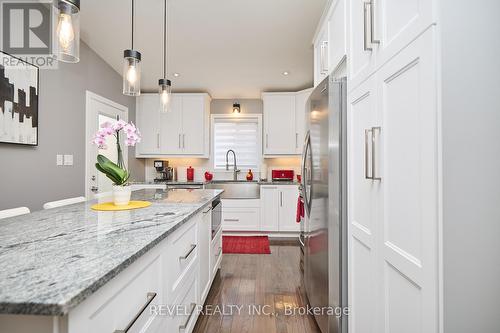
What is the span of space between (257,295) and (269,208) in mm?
1946

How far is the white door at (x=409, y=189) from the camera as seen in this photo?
0.74 metres

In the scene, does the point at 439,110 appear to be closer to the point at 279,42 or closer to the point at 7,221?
the point at 7,221

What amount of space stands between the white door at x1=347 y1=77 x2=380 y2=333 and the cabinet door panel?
140 inches

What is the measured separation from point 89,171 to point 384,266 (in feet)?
10.7

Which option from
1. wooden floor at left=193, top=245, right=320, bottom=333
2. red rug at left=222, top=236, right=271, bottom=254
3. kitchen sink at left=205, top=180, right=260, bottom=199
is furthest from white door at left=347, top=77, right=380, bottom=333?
kitchen sink at left=205, top=180, right=260, bottom=199

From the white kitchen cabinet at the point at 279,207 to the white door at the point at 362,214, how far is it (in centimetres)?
270

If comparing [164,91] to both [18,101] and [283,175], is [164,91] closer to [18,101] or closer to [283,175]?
[18,101]

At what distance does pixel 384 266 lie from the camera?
1.04 meters

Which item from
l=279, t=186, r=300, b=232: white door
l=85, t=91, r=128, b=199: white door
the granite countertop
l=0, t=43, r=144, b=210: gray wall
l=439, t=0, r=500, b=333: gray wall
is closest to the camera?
the granite countertop

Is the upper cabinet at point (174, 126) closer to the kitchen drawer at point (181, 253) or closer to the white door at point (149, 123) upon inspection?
the white door at point (149, 123)

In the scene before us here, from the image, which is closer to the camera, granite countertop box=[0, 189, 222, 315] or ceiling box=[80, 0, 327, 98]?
granite countertop box=[0, 189, 222, 315]

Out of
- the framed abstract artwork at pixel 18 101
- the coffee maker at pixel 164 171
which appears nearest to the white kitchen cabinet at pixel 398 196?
the framed abstract artwork at pixel 18 101

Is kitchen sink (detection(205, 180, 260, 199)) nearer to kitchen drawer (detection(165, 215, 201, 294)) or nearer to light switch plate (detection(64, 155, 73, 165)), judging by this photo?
light switch plate (detection(64, 155, 73, 165))

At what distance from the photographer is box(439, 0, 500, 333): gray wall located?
711mm
